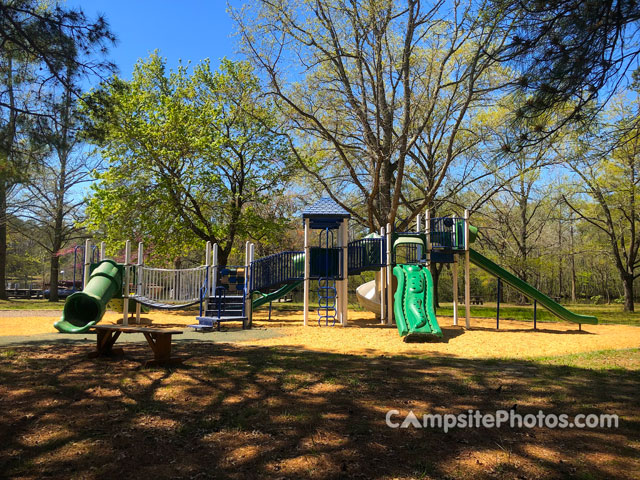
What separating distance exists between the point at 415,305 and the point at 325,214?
4.69 metres

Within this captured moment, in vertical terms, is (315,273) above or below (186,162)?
below

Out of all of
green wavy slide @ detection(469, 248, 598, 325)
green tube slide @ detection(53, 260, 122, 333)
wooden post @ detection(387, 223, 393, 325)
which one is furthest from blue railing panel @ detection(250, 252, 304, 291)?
green wavy slide @ detection(469, 248, 598, 325)

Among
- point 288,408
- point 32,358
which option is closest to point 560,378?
point 288,408

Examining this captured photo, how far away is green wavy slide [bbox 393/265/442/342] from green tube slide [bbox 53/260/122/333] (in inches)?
297

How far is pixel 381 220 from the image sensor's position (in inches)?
778

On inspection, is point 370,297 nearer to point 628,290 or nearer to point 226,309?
point 226,309

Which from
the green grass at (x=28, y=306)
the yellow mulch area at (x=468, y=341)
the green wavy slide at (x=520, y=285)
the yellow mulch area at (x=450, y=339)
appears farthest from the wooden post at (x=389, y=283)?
the green grass at (x=28, y=306)

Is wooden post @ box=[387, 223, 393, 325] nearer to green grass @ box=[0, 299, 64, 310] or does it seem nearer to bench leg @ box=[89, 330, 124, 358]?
bench leg @ box=[89, 330, 124, 358]

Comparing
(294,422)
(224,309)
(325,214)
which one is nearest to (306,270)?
(325,214)

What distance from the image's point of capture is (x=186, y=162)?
A: 2102 centimetres

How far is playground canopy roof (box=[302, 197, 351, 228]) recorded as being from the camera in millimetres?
15188

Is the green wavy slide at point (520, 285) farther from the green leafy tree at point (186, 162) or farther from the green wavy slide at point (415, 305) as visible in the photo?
the green leafy tree at point (186, 162)

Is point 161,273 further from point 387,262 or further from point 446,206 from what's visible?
point 446,206

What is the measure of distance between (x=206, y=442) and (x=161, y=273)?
452 inches
